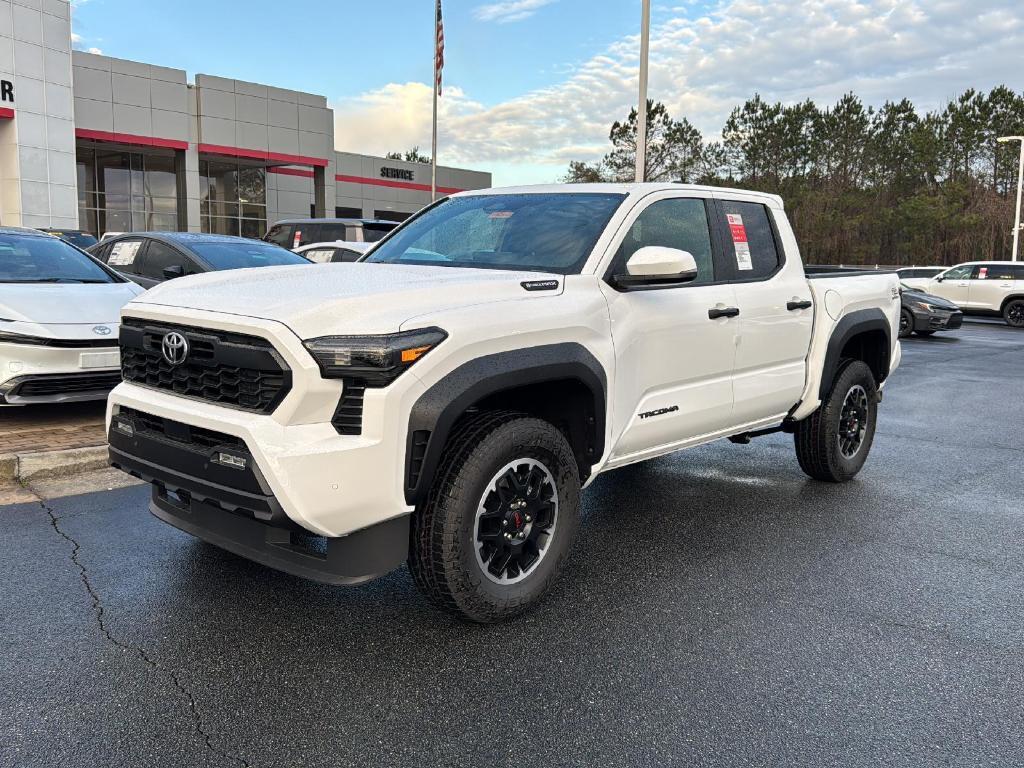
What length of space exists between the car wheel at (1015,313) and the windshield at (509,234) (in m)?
23.2

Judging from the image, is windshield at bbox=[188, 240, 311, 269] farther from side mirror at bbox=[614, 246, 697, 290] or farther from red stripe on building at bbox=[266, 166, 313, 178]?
red stripe on building at bbox=[266, 166, 313, 178]

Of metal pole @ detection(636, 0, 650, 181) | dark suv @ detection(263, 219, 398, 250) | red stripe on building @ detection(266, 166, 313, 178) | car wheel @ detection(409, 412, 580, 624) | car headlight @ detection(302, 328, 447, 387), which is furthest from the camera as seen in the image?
red stripe on building @ detection(266, 166, 313, 178)

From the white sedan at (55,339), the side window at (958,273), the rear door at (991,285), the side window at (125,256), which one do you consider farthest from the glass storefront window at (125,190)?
the white sedan at (55,339)

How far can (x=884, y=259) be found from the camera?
54531mm

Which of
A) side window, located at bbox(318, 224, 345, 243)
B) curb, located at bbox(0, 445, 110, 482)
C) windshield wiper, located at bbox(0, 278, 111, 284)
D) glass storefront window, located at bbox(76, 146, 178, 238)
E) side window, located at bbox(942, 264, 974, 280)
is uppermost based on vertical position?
glass storefront window, located at bbox(76, 146, 178, 238)

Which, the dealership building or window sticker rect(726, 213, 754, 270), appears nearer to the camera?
window sticker rect(726, 213, 754, 270)

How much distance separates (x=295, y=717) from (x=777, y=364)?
3.49m

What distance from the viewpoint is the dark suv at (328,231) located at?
615 inches

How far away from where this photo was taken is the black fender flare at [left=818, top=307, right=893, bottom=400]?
5.54 m

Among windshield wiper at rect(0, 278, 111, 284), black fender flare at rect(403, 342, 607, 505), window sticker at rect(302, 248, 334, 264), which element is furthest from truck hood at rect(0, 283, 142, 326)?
window sticker at rect(302, 248, 334, 264)

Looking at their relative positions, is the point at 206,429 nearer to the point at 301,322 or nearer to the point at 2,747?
the point at 301,322

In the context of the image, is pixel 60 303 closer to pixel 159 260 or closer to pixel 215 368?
pixel 159 260

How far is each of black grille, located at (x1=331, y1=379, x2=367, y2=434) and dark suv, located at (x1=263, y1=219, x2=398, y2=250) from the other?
12663 mm

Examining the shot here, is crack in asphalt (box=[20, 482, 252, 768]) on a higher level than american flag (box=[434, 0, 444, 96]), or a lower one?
lower
